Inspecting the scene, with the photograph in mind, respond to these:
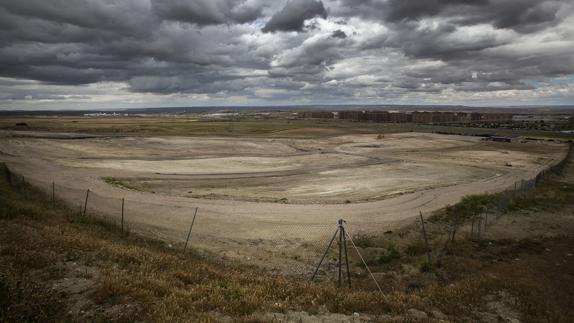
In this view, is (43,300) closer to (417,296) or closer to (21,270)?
(21,270)

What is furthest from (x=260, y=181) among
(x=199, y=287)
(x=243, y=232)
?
(x=199, y=287)

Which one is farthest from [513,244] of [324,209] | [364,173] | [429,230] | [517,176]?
[517,176]

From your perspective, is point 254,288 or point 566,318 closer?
point 254,288

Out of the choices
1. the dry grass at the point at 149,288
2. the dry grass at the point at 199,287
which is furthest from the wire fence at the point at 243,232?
the dry grass at the point at 149,288

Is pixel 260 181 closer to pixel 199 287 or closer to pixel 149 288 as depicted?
pixel 199 287

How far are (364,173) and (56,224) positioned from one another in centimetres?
3597

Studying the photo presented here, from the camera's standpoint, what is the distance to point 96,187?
31953mm

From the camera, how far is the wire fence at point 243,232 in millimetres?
16250

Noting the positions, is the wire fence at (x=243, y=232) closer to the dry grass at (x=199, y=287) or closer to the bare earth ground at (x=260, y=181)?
the bare earth ground at (x=260, y=181)

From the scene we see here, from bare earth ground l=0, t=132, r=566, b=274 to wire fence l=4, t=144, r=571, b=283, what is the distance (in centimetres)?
8

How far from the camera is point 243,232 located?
20656mm

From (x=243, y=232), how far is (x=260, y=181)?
18.4m

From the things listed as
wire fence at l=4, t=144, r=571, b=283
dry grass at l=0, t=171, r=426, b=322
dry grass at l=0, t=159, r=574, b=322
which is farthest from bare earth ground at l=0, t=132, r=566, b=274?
dry grass at l=0, t=171, r=426, b=322

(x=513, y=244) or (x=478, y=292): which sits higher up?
(x=478, y=292)
